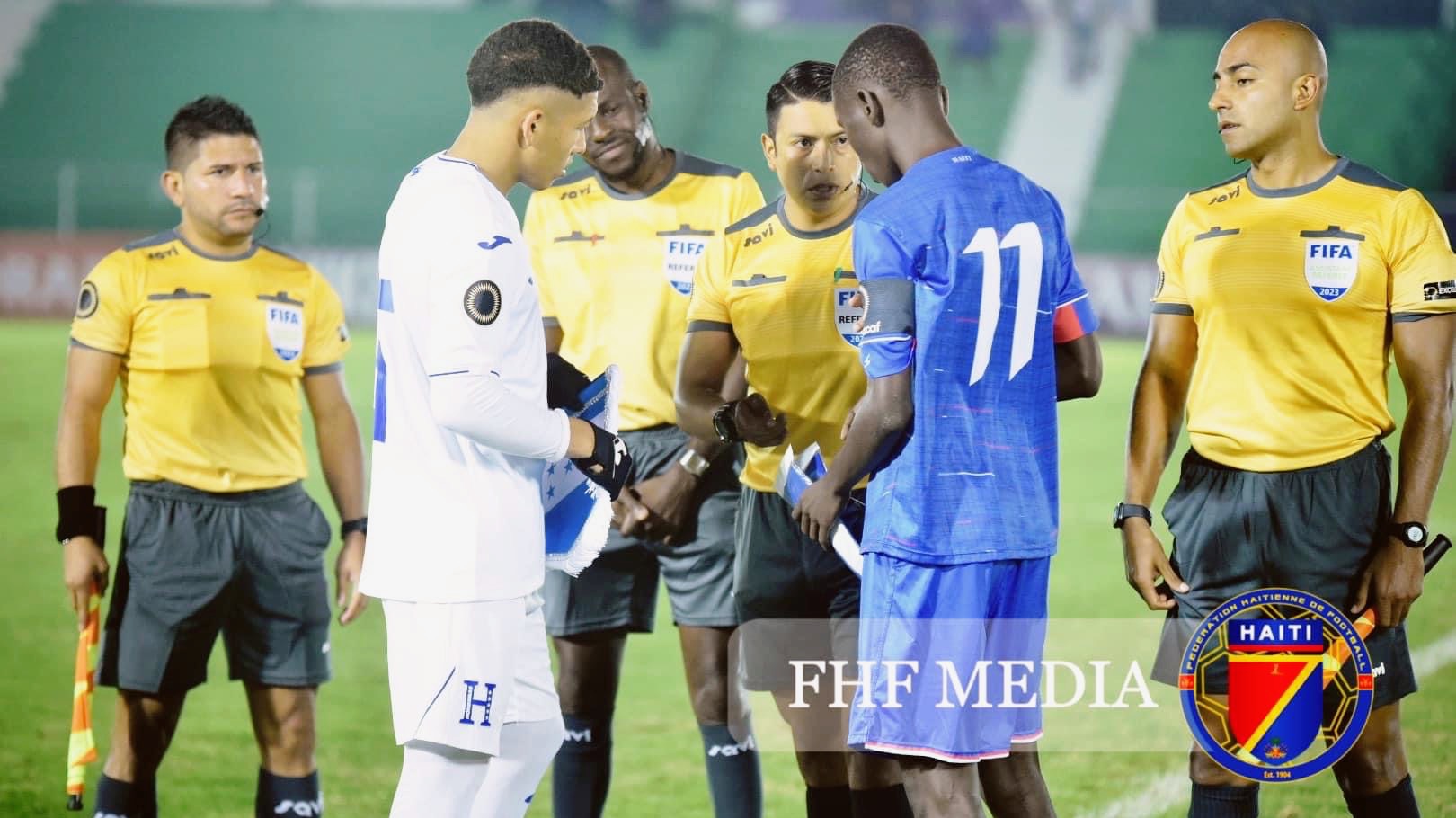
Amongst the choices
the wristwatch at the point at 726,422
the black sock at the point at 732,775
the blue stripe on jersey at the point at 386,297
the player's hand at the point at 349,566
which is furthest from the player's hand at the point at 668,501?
the blue stripe on jersey at the point at 386,297

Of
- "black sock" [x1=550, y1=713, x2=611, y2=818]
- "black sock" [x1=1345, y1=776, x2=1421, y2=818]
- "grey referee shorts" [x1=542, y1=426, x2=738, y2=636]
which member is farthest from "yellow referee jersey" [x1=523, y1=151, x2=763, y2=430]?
"black sock" [x1=1345, y1=776, x2=1421, y2=818]

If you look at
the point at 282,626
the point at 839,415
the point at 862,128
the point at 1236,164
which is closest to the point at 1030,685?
the point at 839,415

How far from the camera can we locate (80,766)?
4.36 metres

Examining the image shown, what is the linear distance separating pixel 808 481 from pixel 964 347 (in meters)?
0.62

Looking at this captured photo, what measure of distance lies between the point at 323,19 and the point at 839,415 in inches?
988

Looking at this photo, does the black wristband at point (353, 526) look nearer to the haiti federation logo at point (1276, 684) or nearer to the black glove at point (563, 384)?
the black glove at point (563, 384)

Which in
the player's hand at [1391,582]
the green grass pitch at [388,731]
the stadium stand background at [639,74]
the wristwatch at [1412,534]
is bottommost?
the green grass pitch at [388,731]

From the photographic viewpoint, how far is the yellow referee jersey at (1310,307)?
3.91 metres

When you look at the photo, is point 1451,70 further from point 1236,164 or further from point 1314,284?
point 1314,284

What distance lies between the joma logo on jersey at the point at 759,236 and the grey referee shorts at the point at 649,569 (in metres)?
0.67

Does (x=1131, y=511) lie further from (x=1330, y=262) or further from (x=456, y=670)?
(x=456, y=670)

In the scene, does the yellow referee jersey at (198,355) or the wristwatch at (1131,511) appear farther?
the yellow referee jersey at (198,355)

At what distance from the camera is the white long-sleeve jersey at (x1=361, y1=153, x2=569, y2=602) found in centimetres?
316

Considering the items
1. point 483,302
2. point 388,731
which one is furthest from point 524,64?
point 388,731
